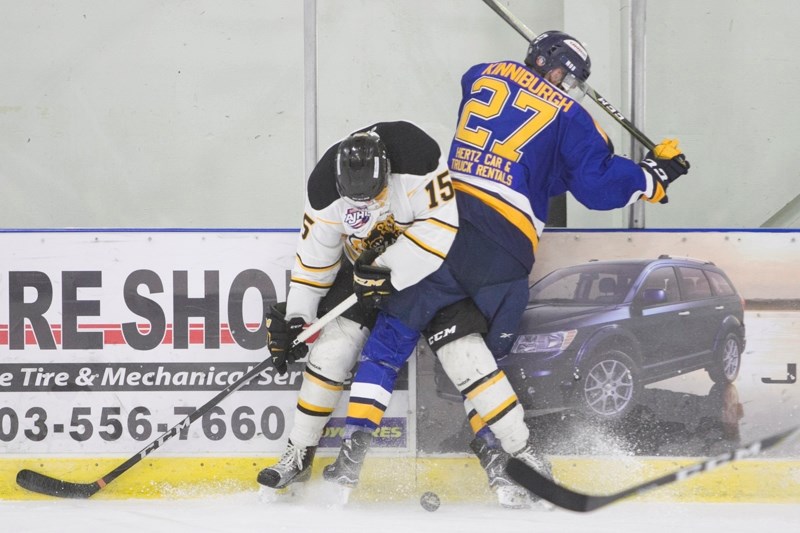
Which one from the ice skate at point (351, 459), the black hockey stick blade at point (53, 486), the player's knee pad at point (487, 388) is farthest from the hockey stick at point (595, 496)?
the black hockey stick blade at point (53, 486)

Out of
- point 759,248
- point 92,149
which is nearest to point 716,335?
point 759,248

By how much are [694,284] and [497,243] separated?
2.19 ft

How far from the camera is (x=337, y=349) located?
2391 millimetres

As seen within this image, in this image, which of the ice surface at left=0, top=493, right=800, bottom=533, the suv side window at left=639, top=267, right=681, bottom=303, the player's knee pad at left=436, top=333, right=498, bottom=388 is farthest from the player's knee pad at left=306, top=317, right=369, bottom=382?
the suv side window at left=639, top=267, right=681, bottom=303

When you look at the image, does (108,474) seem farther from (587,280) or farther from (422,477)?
(587,280)

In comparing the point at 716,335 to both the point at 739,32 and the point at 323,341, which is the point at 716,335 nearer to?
the point at 323,341

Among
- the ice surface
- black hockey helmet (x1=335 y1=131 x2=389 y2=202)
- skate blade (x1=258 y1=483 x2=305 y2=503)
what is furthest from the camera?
skate blade (x1=258 y1=483 x2=305 y2=503)

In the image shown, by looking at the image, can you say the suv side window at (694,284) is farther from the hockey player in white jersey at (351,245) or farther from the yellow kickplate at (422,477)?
the hockey player in white jersey at (351,245)

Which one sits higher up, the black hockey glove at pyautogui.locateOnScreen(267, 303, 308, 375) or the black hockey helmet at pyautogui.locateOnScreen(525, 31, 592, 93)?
the black hockey helmet at pyautogui.locateOnScreen(525, 31, 592, 93)

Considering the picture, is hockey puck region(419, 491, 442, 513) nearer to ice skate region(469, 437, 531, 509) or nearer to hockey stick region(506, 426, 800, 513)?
ice skate region(469, 437, 531, 509)

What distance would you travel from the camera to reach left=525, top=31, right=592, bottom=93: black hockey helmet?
2395mm

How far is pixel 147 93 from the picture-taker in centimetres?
362

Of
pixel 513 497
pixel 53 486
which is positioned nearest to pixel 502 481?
pixel 513 497

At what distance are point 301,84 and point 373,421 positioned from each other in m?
1.84
